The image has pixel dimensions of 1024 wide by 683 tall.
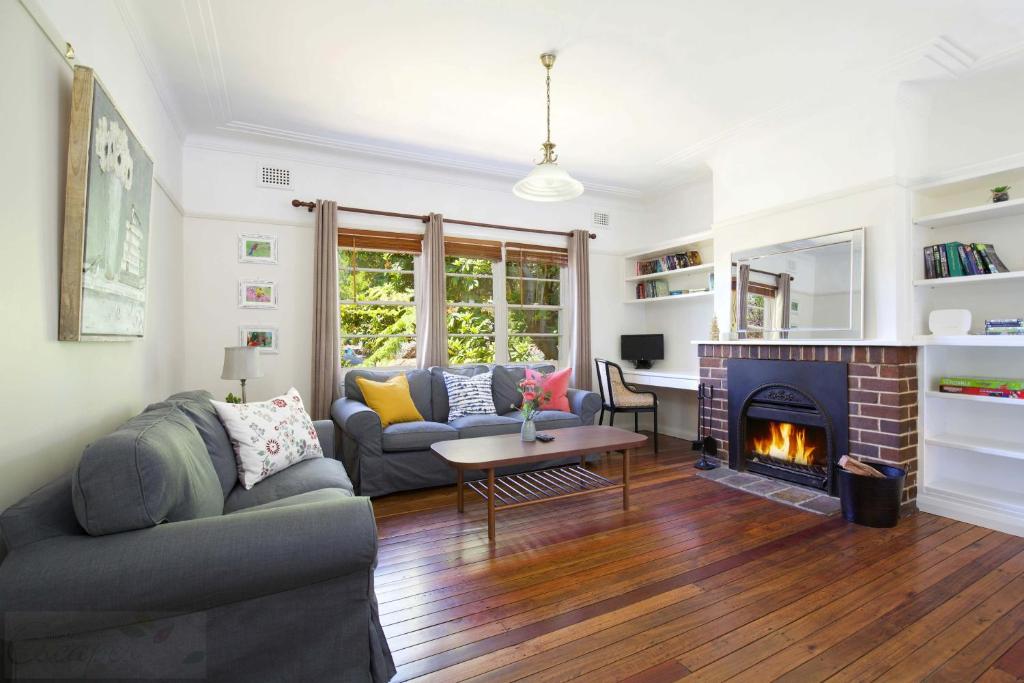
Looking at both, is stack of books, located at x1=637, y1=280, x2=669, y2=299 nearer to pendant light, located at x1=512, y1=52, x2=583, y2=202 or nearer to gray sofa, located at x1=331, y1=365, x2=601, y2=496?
gray sofa, located at x1=331, y1=365, x2=601, y2=496

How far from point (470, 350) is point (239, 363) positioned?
223 centimetres

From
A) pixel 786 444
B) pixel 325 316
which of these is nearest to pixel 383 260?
pixel 325 316

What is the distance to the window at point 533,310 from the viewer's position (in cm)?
542

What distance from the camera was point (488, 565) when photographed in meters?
2.57

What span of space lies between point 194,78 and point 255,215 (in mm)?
1208

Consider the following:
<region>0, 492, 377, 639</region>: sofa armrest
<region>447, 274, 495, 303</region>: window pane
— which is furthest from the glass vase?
<region>447, 274, 495, 303</region>: window pane

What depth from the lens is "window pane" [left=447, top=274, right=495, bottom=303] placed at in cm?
512

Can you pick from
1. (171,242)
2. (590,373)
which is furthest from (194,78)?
(590,373)

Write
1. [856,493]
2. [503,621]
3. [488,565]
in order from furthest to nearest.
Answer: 1. [856,493]
2. [488,565]
3. [503,621]

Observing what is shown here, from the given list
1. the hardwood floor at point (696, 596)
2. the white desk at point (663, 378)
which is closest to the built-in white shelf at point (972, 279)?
the hardwood floor at point (696, 596)

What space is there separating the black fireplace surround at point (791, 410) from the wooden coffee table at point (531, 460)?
4.15ft

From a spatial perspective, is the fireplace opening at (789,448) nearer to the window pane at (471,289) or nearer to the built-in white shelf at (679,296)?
the built-in white shelf at (679,296)

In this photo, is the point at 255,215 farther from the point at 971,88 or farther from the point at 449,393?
the point at 971,88

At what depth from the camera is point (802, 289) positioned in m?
3.87
